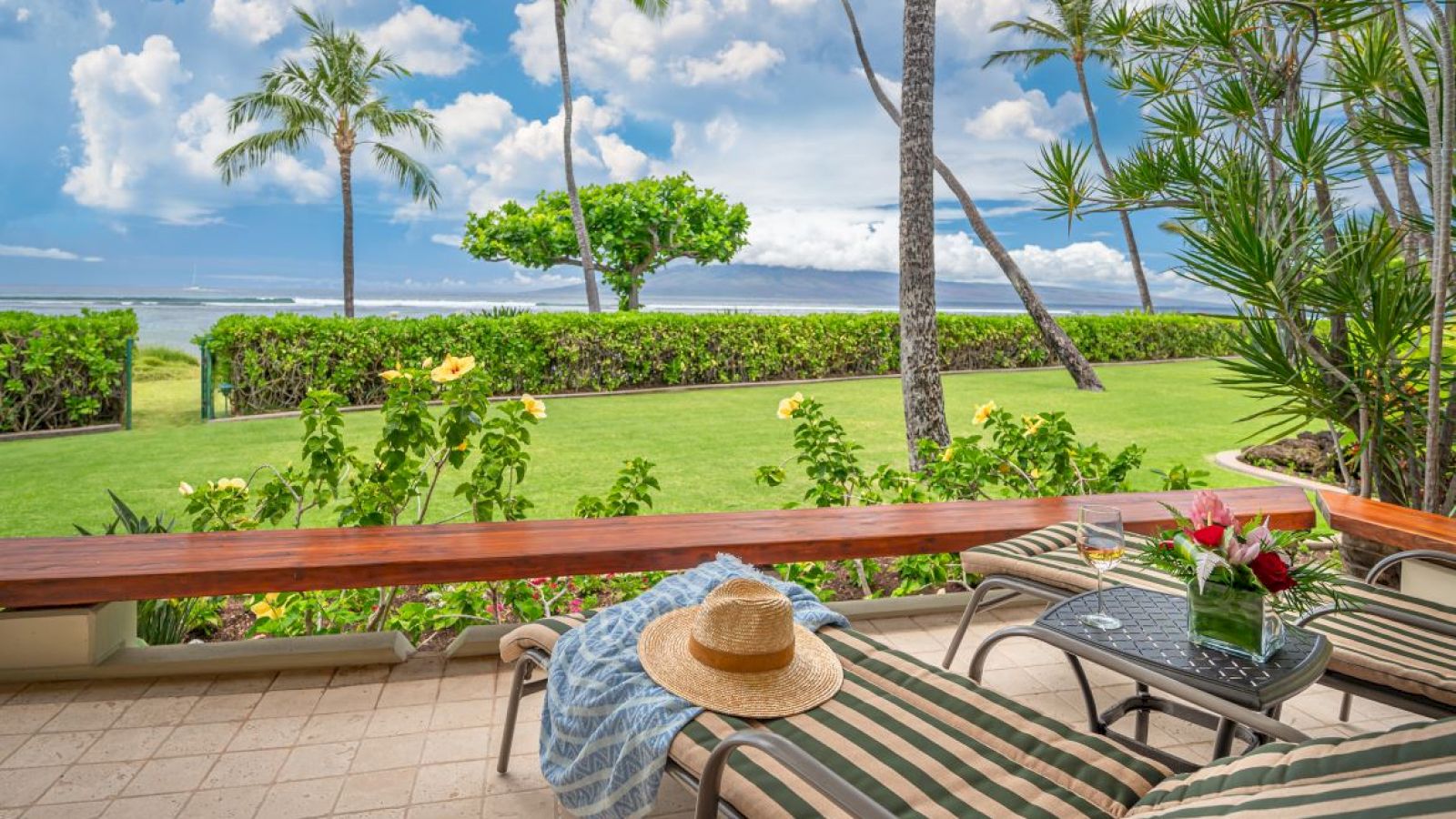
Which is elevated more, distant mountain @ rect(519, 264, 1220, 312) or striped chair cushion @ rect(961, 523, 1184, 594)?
distant mountain @ rect(519, 264, 1220, 312)

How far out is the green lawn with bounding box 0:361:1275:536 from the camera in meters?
5.99

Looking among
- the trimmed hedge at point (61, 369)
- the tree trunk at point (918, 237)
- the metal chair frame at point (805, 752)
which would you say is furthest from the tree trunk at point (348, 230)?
the metal chair frame at point (805, 752)

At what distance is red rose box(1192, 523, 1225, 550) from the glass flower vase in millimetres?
111

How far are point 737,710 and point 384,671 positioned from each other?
5.05ft

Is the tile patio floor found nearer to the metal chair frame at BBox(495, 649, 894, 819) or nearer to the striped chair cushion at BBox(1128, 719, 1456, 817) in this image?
the metal chair frame at BBox(495, 649, 894, 819)

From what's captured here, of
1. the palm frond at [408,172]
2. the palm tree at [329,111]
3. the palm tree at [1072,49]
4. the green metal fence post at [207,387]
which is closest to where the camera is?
the green metal fence post at [207,387]

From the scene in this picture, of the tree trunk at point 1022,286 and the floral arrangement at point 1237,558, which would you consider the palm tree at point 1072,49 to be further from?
the floral arrangement at point 1237,558

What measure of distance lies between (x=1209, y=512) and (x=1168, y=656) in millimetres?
294

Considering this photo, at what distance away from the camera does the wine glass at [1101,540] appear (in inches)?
69.0

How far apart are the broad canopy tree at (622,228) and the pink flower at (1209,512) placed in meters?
18.5

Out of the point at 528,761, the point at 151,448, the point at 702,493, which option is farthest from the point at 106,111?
the point at 528,761

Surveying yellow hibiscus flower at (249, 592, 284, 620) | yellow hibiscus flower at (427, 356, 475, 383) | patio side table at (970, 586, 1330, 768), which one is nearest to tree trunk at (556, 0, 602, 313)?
yellow hibiscus flower at (427, 356, 475, 383)

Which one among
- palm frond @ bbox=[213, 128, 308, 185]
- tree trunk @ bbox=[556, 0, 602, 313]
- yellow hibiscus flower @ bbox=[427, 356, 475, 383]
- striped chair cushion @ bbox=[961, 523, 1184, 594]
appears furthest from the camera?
palm frond @ bbox=[213, 128, 308, 185]

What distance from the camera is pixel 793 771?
47.2 inches
